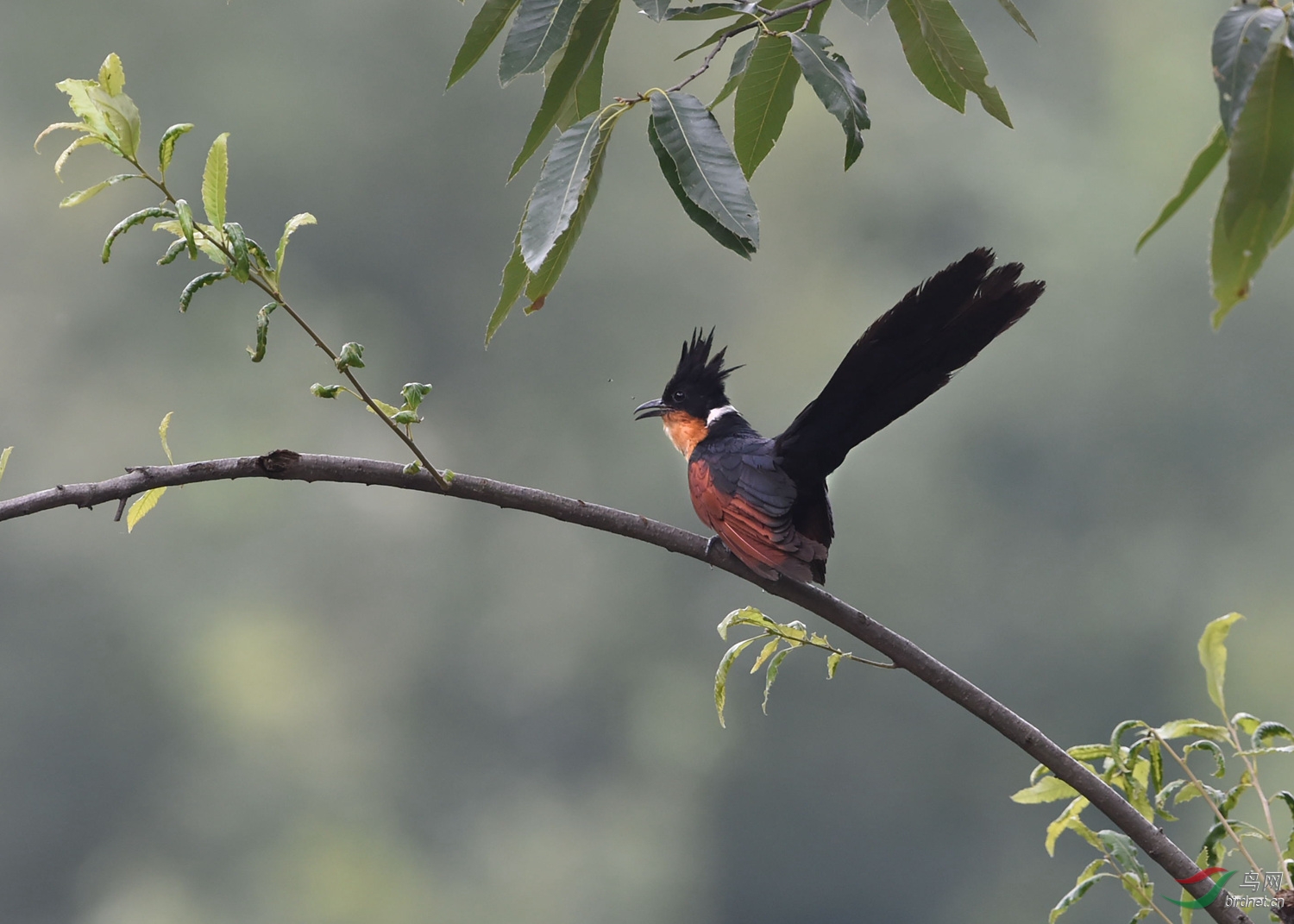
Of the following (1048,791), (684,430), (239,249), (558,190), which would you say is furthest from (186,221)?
(684,430)

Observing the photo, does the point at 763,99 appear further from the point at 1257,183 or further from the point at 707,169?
the point at 1257,183

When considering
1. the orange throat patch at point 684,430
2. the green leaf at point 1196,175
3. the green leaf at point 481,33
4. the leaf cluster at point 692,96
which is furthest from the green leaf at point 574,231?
the orange throat patch at point 684,430

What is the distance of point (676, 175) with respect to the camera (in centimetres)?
78

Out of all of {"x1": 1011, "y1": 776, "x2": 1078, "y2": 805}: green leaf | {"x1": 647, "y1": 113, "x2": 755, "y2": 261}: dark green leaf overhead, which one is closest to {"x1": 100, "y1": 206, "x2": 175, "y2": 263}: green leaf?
{"x1": 647, "y1": 113, "x2": 755, "y2": 261}: dark green leaf overhead

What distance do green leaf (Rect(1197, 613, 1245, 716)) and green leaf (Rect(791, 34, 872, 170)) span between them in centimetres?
56

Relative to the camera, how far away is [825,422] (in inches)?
55.4

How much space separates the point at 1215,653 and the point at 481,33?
881mm

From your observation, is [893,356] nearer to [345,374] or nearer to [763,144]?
[763,144]

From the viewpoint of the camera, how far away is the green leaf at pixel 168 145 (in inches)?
30.7

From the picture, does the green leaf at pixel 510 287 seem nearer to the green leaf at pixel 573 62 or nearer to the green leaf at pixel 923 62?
the green leaf at pixel 573 62

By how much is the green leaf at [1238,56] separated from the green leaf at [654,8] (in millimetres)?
390

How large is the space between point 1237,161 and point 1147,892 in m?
0.72

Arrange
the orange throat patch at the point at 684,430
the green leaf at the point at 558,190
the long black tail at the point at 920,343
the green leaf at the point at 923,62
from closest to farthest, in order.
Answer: the green leaf at the point at 558,190 < the green leaf at the point at 923,62 < the long black tail at the point at 920,343 < the orange throat patch at the point at 684,430

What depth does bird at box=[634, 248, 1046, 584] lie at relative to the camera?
46.0 inches
